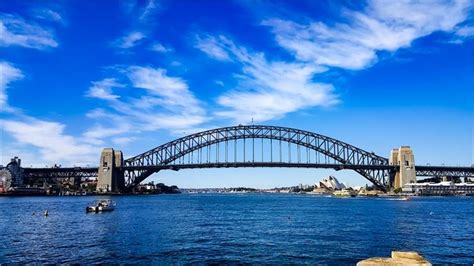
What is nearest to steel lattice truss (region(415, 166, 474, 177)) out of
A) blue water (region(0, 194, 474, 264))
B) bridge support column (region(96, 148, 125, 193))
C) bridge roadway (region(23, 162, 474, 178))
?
bridge roadway (region(23, 162, 474, 178))

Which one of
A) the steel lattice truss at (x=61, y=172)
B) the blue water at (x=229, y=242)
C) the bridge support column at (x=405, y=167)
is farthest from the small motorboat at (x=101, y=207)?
the bridge support column at (x=405, y=167)

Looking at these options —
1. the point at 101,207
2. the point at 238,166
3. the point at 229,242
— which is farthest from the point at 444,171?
the point at 229,242

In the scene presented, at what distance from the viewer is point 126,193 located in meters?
164

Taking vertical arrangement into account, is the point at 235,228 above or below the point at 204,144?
below

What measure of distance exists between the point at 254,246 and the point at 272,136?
134 m

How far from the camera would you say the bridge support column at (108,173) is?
157 meters

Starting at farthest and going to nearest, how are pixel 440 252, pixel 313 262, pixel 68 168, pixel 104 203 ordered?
1. pixel 68 168
2. pixel 104 203
3. pixel 440 252
4. pixel 313 262

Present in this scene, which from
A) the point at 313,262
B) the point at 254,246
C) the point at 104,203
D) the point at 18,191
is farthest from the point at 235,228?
the point at 18,191

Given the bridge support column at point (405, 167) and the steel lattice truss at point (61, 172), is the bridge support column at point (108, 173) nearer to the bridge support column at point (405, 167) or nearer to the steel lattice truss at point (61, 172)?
the steel lattice truss at point (61, 172)

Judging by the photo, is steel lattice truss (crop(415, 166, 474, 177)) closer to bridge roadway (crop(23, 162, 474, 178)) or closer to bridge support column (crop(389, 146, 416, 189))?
bridge roadway (crop(23, 162, 474, 178))

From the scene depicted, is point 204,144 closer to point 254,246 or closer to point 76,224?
point 76,224

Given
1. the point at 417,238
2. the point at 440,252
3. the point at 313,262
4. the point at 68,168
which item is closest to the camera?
the point at 313,262

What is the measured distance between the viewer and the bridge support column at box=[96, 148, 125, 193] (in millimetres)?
157125

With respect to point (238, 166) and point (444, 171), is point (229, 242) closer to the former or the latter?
point (238, 166)
